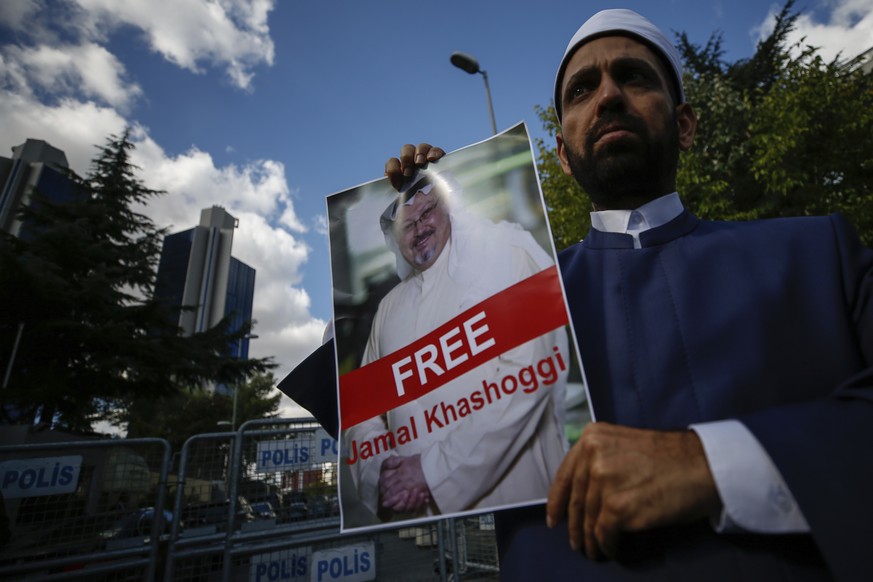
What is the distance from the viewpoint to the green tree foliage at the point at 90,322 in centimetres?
1506

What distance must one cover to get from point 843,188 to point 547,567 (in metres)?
14.0

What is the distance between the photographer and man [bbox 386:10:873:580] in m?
0.71

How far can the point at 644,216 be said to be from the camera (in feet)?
4.21

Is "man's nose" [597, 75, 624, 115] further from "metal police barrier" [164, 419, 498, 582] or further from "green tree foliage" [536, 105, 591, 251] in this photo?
"green tree foliage" [536, 105, 591, 251]

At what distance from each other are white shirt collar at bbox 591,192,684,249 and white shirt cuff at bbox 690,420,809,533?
2.11 feet

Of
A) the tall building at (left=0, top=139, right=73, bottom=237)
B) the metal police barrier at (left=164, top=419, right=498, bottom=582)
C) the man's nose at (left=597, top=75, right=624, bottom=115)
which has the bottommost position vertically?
the metal police barrier at (left=164, top=419, right=498, bottom=582)

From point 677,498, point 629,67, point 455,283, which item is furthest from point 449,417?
point 629,67

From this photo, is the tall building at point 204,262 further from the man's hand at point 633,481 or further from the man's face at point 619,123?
the man's hand at point 633,481

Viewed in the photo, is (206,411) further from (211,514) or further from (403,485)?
(403,485)

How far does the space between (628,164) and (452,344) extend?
0.72m

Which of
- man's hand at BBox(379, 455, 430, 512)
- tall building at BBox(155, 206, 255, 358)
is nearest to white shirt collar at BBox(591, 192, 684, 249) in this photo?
man's hand at BBox(379, 455, 430, 512)

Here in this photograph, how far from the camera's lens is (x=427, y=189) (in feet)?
3.91

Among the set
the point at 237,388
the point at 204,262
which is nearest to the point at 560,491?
the point at 237,388

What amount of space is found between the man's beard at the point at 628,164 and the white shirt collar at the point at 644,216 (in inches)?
1.6
